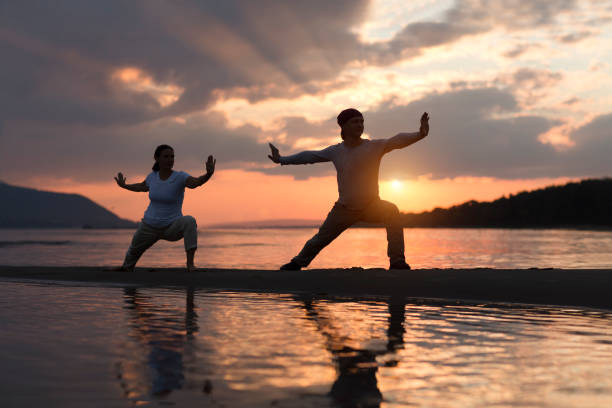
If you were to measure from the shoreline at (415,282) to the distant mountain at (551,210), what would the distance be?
9899 cm

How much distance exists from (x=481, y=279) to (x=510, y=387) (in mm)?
5235

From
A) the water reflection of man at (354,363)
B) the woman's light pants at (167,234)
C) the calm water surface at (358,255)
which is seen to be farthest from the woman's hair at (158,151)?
the calm water surface at (358,255)

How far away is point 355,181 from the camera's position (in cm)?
957

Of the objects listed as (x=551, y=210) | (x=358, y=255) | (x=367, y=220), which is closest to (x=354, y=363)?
(x=367, y=220)

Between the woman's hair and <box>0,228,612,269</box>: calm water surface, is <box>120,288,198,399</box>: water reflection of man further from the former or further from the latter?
<box>0,228,612,269</box>: calm water surface

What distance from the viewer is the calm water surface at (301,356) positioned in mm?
3158

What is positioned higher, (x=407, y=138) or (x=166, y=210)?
(x=407, y=138)

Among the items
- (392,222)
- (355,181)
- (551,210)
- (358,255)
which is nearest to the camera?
(355,181)

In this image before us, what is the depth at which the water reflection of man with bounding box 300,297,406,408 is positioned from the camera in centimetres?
313

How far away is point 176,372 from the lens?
3650 millimetres

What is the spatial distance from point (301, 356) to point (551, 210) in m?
111

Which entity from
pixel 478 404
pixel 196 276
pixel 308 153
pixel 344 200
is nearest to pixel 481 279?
pixel 344 200

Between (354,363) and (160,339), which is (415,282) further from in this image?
(354,363)

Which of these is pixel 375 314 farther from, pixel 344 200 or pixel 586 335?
pixel 344 200
